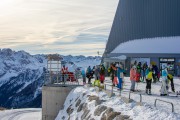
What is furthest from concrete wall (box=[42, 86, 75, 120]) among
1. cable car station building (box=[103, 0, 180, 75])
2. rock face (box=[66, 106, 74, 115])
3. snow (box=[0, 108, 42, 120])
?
cable car station building (box=[103, 0, 180, 75])

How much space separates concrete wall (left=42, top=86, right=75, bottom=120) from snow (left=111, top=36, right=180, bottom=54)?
68.5 ft

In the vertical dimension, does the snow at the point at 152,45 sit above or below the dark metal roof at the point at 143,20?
below

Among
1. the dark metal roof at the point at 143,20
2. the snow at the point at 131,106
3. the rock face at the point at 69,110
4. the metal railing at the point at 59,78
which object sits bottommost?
the rock face at the point at 69,110

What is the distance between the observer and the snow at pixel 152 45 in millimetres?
41156

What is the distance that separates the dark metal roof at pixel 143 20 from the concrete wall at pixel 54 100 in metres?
25.5

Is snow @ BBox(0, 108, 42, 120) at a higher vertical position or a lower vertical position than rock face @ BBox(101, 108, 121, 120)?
lower

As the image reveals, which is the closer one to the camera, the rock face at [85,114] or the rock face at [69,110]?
the rock face at [85,114]

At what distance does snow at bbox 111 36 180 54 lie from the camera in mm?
41156

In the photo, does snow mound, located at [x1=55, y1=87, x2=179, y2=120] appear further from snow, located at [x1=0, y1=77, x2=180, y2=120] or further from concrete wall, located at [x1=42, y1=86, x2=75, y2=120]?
concrete wall, located at [x1=42, y1=86, x2=75, y2=120]

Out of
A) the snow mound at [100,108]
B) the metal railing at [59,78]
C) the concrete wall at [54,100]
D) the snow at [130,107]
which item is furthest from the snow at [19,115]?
the snow mound at [100,108]

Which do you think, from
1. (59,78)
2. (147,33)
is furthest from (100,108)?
(147,33)

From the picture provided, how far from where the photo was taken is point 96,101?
1672 centimetres

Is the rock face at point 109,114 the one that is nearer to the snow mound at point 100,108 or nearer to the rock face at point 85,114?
the snow mound at point 100,108

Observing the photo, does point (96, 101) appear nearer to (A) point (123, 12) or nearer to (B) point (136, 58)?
(B) point (136, 58)
